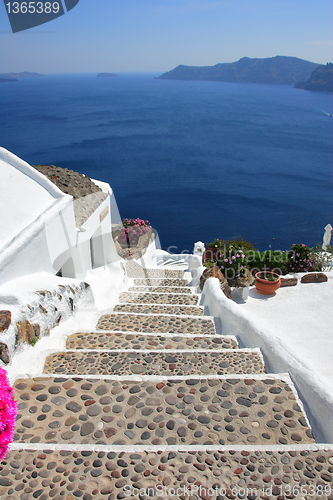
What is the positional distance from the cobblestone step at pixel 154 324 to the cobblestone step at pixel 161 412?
185 centimetres

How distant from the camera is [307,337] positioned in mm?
6344

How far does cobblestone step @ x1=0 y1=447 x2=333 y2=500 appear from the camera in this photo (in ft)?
7.62

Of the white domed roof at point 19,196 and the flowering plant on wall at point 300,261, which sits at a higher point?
the white domed roof at point 19,196

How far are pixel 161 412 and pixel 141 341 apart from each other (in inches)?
62.9

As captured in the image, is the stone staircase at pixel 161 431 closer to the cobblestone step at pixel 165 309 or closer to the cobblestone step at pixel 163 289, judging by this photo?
the cobblestone step at pixel 165 309

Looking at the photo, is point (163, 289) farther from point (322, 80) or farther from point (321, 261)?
point (322, 80)

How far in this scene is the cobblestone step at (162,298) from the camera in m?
7.65

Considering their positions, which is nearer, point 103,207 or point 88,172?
point 103,207

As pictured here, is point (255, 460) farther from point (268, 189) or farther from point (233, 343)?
point (268, 189)

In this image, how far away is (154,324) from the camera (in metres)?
5.47

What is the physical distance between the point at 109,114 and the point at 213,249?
10552 cm

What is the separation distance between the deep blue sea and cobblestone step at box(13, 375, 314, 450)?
A: 3592 centimetres

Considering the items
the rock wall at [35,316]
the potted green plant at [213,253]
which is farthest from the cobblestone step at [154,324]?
the potted green plant at [213,253]

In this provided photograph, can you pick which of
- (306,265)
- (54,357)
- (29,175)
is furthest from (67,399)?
(306,265)
